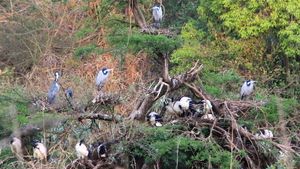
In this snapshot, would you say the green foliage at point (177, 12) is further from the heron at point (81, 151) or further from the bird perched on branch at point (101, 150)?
the heron at point (81, 151)

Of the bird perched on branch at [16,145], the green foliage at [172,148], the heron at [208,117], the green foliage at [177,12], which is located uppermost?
the green foliage at [177,12]

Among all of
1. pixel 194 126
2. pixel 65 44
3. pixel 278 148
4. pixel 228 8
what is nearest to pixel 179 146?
pixel 194 126

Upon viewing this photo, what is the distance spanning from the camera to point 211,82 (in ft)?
23.2

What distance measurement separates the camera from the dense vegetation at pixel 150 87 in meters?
5.61

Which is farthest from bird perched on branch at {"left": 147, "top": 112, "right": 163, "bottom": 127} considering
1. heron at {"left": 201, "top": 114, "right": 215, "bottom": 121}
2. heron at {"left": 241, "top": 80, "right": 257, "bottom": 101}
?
heron at {"left": 241, "top": 80, "right": 257, "bottom": 101}

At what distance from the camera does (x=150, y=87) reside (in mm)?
6598

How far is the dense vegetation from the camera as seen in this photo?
5613mm

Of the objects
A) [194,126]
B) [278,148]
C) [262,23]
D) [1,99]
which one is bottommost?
[278,148]

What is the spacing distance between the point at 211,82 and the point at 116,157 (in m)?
2.11

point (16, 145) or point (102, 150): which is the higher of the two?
point (16, 145)

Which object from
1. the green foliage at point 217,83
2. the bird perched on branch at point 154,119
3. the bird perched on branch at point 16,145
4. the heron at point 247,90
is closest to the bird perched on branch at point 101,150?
the bird perched on branch at point 154,119

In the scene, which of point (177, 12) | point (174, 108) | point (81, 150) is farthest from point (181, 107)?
point (177, 12)

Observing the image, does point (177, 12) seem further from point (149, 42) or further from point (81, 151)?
point (81, 151)

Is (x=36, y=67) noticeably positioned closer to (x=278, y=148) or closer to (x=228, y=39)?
(x=228, y=39)
